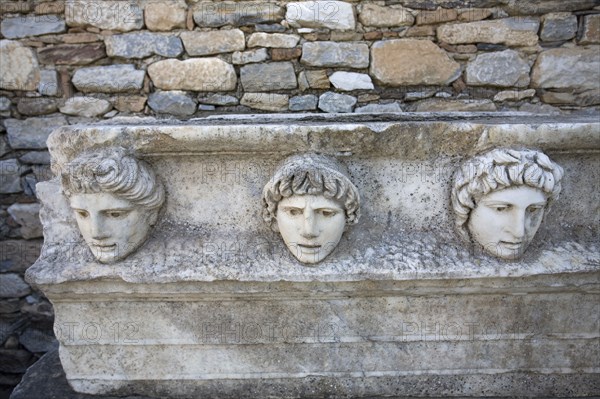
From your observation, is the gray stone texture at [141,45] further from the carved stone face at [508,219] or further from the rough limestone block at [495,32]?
the carved stone face at [508,219]

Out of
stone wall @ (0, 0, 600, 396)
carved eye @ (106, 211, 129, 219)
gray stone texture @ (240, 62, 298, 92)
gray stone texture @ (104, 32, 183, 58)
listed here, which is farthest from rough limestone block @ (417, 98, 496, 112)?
carved eye @ (106, 211, 129, 219)

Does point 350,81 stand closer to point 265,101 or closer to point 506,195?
point 265,101

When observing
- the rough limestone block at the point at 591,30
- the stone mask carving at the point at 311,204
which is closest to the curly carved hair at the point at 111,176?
the stone mask carving at the point at 311,204

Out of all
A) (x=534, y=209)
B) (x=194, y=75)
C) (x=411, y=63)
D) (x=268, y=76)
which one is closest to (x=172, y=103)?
(x=194, y=75)

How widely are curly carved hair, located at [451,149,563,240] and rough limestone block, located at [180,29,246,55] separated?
1889 millimetres

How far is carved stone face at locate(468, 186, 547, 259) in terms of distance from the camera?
5.06 ft

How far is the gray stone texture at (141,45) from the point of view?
2881mm

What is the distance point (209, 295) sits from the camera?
170 centimetres

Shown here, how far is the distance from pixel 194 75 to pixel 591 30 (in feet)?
8.92

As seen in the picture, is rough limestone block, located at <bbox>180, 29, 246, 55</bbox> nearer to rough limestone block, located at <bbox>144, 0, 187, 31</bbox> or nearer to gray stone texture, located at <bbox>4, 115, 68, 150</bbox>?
rough limestone block, located at <bbox>144, 0, 187, 31</bbox>

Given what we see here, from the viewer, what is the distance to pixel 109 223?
159cm

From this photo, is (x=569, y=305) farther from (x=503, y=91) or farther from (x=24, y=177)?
(x=24, y=177)

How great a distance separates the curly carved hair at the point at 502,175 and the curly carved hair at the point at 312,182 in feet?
1.41

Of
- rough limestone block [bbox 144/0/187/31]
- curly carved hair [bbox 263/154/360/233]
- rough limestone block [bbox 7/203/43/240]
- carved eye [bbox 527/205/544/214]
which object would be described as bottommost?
rough limestone block [bbox 7/203/43/240]
